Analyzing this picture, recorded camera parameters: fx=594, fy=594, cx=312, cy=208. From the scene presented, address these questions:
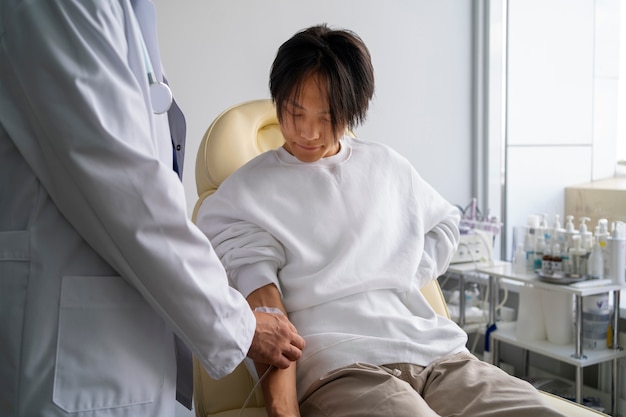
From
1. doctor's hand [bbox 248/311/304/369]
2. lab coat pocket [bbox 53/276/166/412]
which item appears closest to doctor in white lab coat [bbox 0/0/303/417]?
lab coat pocket [bbox 53/276/166/412]

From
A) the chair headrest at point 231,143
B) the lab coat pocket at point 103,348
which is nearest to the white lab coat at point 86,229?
the lab coat pocket at point 103,348

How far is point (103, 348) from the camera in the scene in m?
0.84

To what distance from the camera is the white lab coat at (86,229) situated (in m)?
0.78

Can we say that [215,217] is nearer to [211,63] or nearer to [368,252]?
[368,252]

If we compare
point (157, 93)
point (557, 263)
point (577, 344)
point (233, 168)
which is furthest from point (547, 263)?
point (157, 93)

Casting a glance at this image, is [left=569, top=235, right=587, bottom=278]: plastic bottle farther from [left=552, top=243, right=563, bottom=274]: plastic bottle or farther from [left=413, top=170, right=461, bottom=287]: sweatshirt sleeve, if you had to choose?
[left=413, top=170, right=461, bottom=287]: sweatshirt sleeve

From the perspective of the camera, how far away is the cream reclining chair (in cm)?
136

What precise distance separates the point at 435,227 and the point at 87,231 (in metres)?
0.90

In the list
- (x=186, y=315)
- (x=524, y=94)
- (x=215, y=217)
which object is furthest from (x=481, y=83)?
(x=186, y=315)

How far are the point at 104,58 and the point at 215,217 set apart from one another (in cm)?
60

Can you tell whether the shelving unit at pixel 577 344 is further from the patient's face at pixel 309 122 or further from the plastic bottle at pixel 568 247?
the patient's face at pixel 309 122

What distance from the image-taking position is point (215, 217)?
52.9 inches

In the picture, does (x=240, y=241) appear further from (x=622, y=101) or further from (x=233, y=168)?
(x=622, y=101)

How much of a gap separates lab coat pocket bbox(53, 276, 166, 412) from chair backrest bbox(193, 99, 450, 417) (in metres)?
0.50
